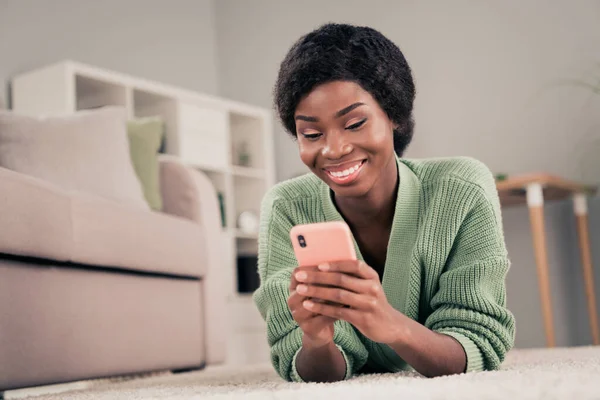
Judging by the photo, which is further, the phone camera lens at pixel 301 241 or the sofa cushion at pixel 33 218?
the sofa cushion at pixel 33 218

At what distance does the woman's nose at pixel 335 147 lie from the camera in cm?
104

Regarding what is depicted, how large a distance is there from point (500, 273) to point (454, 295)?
0.08m

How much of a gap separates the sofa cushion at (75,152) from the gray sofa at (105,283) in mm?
164

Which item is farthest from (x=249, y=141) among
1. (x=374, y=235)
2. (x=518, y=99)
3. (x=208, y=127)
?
(x=374, y=235)

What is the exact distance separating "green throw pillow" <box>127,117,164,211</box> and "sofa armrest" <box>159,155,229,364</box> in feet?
0.14

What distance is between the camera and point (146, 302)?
6.23ft

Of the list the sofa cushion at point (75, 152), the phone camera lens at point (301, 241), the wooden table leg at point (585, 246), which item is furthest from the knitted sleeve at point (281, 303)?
the wooden table leg at point (585, 246)

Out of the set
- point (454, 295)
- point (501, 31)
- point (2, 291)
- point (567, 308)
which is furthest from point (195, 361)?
point (501, 31)

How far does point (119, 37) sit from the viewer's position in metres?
4.09

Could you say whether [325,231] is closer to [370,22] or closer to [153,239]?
[153,239]

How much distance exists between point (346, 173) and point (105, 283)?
2.83 feet

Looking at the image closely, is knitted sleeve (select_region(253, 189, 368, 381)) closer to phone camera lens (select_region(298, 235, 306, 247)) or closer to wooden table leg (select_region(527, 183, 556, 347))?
phone camera lens (select_region(298, 235, 306, 247))

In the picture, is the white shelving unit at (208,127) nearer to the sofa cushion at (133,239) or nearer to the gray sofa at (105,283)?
the gray sofa at (105,283)

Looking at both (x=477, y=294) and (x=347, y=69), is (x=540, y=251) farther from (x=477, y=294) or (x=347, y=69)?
(x=347, y=69)
